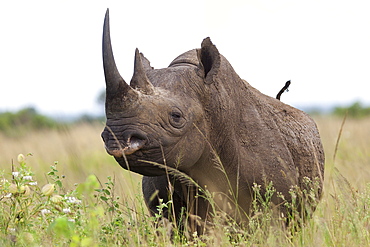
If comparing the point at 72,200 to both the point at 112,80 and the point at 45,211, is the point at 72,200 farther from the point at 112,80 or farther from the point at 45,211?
the point at 112,80

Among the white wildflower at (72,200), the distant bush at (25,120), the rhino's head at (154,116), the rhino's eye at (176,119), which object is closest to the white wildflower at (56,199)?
the white wildflower at (72,200)

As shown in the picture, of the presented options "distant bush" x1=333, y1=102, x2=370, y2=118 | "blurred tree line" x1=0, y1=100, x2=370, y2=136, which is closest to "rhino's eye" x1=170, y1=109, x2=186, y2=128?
"blurred tree line" x1=0, y1=100, x2=370, y2=136

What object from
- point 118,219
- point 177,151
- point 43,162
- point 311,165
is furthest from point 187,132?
point 43,162

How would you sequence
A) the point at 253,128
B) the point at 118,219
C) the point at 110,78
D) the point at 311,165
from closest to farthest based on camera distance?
the point at 110,78
the point at 118,219
the point at 253,128
the point at 311,165

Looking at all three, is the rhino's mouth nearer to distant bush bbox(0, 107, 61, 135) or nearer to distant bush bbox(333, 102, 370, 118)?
distant bush bbox(0, 107, 61, 135)

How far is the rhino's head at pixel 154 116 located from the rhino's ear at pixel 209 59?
5 centimetres

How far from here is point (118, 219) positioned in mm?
4215

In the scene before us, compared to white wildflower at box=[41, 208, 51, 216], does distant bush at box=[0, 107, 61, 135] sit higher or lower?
lower

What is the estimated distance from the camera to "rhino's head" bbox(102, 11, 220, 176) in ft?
12.9

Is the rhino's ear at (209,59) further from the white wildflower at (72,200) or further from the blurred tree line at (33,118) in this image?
the blurred tree line at (33,118)

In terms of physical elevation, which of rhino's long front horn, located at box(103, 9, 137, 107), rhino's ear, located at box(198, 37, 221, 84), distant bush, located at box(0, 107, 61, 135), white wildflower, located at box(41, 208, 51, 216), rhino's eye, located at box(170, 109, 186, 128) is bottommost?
distant bush, located at box(0, 107, 61, 135)

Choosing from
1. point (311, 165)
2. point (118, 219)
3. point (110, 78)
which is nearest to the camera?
point (110, 78)

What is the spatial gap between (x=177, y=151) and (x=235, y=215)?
2.50 ft

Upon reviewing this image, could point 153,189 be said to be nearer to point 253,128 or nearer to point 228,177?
point 228,177
